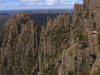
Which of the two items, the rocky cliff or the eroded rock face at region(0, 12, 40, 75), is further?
the eroded rock face at region(0, 12, 40, 75)

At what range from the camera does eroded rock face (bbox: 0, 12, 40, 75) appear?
104438 millimetres

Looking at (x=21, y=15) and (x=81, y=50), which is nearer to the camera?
(x=81, y=50)

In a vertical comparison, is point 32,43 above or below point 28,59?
above

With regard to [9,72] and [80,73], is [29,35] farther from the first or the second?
[80,73]

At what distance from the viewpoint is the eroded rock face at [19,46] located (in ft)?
343

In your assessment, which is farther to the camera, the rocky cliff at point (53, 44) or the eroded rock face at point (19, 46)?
the eroded rock face at point (19, 46)

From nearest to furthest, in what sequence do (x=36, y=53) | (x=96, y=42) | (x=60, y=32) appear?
1. (x=96, y=42)
2. (x=60, y=32)
3. (x=36, y=53)

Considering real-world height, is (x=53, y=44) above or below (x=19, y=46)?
above

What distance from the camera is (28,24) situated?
10806 cm

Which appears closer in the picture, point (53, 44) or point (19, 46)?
point (53, 44)

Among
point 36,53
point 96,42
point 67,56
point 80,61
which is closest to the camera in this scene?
point 96,42

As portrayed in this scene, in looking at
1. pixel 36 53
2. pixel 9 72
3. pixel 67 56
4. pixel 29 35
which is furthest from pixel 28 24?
pixel 67 56

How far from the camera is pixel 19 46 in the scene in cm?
11119

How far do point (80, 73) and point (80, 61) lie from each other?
1.95m
